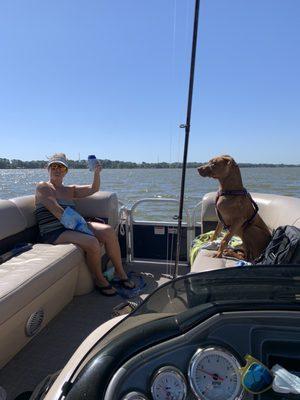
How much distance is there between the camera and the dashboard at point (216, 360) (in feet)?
3.13

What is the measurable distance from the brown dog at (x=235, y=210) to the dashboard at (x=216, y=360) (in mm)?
2695

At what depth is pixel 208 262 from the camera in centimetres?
340

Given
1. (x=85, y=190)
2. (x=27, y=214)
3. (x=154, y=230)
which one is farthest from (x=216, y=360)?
(x=154, y=230)

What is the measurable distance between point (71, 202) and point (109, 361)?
3413 millimetres

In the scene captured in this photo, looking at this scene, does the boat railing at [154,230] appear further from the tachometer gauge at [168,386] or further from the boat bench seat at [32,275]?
the tachometer gauge at [168,386]

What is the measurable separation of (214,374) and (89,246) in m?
2.89

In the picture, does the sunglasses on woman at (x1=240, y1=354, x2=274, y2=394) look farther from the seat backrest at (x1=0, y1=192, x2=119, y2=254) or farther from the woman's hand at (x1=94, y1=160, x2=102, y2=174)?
the woman's hand at (x1=94, y1=160, x2=102, y2=174)

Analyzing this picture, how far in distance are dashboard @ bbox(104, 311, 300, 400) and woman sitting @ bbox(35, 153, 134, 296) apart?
2835 mm

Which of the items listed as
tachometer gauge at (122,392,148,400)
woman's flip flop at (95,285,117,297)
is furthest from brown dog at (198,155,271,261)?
tachometer gauge at (122,392,148,400)

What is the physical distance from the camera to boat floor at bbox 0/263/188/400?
8.05ft

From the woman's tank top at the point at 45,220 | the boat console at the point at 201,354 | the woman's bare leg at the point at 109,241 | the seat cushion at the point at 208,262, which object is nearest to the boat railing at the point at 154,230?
the woman's bare leg at the point at 109,241

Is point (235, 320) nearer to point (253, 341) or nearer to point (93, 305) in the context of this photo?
point (253, 341)

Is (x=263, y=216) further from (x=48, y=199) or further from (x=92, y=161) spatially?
(x=48, y=199)

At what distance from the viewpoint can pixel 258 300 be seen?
1.02m
